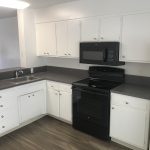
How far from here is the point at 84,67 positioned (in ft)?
11.7

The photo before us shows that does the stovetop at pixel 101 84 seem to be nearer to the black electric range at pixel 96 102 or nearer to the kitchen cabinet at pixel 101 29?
the black electric range at pixel 96 102

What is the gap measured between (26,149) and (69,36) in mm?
2128

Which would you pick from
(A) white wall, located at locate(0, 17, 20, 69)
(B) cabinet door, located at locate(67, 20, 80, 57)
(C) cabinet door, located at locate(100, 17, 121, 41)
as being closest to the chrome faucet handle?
(B) cabinet door, located at locate(67, 20, 80, 57)

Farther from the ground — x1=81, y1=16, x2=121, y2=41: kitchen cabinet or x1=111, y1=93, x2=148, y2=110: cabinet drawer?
x1=81, y1=16, x2=121, y2=41: kitchen cabinet

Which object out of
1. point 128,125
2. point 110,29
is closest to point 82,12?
point 110,29

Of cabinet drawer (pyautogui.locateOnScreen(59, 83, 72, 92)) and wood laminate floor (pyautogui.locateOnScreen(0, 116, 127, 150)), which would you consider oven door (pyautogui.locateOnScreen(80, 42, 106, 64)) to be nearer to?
cabinet drawer (pyautogui.locateOnScreen(59, 83, 72, 92))

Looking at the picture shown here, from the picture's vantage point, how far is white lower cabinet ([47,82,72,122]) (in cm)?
314

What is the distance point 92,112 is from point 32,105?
1218 millimetres

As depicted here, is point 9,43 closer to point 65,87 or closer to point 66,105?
point 65,87

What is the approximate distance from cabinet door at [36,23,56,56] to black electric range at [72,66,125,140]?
1.15 m

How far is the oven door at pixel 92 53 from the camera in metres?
2.86

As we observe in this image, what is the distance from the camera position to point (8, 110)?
286 cm

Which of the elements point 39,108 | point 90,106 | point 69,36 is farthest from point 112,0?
point 39,108

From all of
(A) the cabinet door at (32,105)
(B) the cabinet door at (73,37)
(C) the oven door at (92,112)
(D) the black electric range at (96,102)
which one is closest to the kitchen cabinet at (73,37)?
A: (B) the cabinet door at (73,37)
